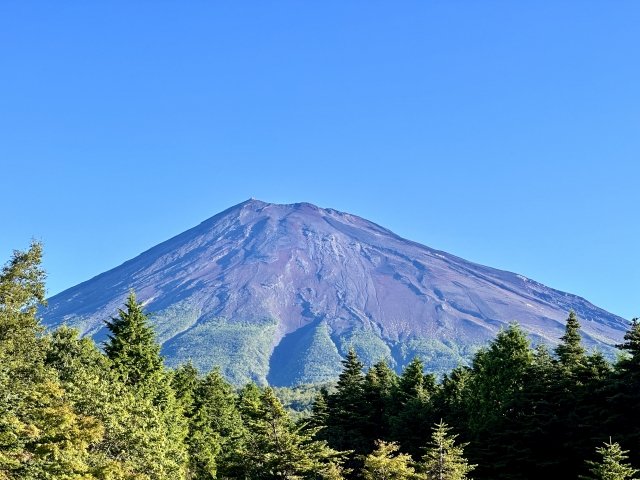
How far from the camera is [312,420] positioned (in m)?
71.9

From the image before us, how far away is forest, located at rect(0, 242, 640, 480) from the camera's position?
99.0ft

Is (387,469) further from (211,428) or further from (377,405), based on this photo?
→ (211,428)

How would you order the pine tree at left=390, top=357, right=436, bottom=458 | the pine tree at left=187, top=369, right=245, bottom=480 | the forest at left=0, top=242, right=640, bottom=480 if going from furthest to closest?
the pine tree at left=187, top=369, right=245, bottom=480
the pine tree at left=390, top=357, right=436, bottom=458
the forest at left=0, top=242, right=640, bottom=480

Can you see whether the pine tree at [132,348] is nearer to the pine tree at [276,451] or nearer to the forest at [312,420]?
the forest at [312,420]

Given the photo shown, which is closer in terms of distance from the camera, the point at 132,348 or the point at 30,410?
the point at 30,410

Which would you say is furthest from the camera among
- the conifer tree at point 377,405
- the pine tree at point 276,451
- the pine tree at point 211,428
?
the conifer tree at point 377,405

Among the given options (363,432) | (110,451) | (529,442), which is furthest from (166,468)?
(363,432)

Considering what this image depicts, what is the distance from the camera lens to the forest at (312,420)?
3017 centimetres

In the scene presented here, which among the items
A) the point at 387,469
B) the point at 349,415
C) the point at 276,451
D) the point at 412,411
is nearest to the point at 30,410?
the point at 276,451

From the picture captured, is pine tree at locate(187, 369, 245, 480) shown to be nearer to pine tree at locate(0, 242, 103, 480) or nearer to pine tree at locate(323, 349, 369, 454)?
pine tree at locate(323, 349, 369, 454)

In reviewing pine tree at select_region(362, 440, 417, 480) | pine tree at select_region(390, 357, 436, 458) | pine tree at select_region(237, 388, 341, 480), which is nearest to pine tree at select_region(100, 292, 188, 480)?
pine tree at select_region(237, 388, 341, 480)

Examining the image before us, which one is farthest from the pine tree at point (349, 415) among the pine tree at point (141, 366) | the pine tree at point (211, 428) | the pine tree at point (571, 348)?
the pine tree at point (571, 348)

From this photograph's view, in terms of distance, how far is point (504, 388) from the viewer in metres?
52.9

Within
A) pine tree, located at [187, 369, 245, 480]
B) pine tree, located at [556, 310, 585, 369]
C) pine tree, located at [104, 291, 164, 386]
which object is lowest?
pine tree, located at [187, 369, 245, 480]
